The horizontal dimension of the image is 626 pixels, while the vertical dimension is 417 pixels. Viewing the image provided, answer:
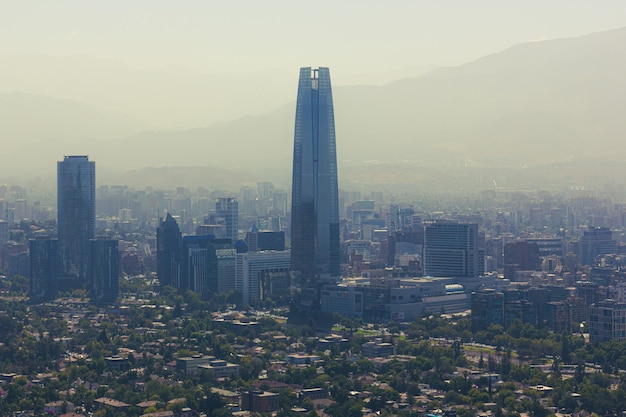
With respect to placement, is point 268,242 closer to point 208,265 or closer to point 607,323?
point 208,265

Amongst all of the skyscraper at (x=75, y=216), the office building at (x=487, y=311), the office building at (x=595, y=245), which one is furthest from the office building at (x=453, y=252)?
the skyscraper at (x=75, y=216)

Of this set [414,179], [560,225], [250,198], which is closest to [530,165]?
[414,179]

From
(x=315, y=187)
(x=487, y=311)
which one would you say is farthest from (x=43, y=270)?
(x=487, y=311)

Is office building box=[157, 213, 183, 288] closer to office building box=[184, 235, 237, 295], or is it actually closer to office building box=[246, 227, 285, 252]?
office building box=[184, 235, 237, 295]

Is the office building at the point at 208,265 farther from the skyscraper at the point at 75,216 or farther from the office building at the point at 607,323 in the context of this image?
the office building at the point at 607,323

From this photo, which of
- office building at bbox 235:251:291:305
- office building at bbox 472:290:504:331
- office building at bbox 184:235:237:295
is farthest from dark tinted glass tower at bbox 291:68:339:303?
office building at bbox 472:290:504:331
